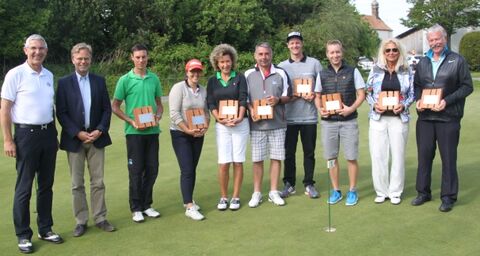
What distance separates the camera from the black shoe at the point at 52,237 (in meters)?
4.93

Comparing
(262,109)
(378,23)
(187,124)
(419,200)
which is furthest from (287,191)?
(378,23)

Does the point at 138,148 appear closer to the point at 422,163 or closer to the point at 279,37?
the point at 422,163

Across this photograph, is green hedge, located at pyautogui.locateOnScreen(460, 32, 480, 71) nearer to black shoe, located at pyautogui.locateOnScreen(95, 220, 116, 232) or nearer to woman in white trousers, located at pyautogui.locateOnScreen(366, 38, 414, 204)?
woman in white trousers, located at pyautogui.locateOnScreen(366, 38, 414, 204)

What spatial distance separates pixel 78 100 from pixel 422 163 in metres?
3.68

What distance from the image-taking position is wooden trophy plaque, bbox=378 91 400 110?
5.63m

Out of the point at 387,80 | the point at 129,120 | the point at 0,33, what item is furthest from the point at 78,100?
the point at 0,33

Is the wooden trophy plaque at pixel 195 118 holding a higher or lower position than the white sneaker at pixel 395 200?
higher

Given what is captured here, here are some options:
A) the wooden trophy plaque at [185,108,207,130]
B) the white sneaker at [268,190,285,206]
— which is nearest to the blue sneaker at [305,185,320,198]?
the white sneaker at [268,190,285,206]

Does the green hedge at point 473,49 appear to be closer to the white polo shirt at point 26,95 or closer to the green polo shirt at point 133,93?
the green polo shirt at point 133,93

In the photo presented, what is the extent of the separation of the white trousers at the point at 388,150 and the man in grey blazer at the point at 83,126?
2.91 meters

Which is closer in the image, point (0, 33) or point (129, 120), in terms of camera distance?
point (129, 120)

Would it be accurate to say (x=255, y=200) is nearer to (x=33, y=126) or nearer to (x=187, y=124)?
(x=187, y=124)

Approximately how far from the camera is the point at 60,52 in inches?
1164

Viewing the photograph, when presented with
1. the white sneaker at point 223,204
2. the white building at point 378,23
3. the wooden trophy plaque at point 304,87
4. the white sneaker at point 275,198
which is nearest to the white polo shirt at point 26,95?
the white sneaker at point 223,204
